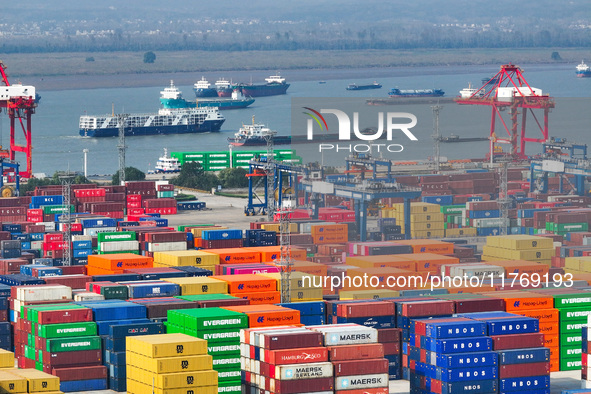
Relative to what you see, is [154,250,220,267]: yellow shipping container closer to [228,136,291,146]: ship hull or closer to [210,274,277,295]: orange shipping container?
[210,274,277,295]: orange shipping container

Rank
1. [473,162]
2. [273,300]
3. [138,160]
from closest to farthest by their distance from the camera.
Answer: [273,300] → [473,162] → [138,160]

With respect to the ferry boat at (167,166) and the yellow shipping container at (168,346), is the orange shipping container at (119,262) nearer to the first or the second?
the yellow shipping container at (168,346)

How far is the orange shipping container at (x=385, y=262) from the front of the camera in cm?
6222

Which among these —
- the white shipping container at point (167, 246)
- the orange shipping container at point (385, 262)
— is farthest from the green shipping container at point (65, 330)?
the white shipping container at point (167, 246)

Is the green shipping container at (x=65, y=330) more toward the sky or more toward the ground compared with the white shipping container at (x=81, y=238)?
more toward the ground

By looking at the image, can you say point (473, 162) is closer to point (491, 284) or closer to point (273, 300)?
point (491, 284)

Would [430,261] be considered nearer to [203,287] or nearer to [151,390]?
[203,287]

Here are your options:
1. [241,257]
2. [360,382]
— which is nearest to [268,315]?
[360,382]

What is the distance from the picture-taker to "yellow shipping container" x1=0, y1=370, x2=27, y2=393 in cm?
4081

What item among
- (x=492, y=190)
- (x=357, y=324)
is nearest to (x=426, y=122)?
(x=492, y=190)

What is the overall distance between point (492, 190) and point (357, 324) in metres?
21.2

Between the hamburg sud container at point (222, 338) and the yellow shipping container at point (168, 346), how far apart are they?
1.92 metres

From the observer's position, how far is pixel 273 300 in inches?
2263

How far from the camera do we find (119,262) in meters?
66.2
